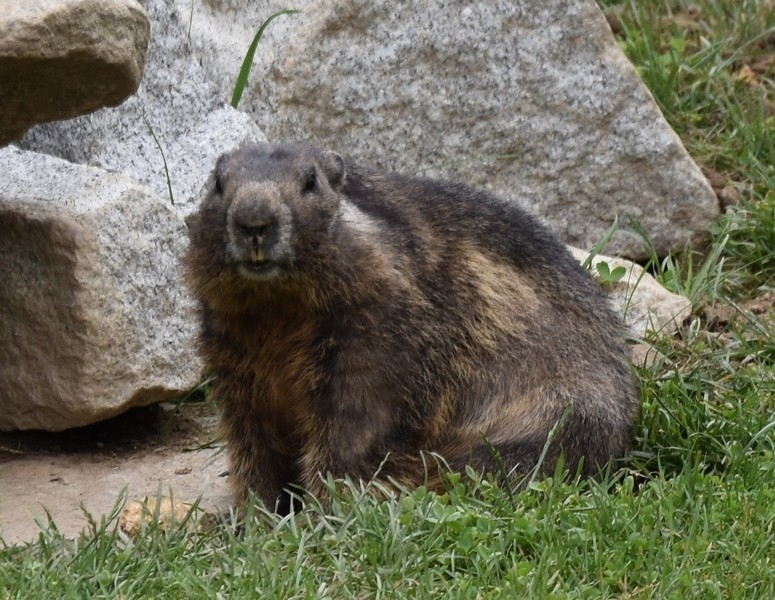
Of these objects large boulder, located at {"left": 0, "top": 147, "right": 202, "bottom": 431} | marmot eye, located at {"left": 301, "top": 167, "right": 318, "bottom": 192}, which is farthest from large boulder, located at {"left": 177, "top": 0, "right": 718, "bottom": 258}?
marmot eye, located at {"left": 301, "top": 167, "right": 318, "bottom": 192}

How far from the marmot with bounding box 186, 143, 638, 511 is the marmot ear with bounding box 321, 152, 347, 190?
1 cm

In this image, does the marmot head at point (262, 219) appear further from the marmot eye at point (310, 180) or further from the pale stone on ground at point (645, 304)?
the pale stone on ground at point (645, 304)

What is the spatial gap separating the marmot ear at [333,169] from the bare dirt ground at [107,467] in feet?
5.08

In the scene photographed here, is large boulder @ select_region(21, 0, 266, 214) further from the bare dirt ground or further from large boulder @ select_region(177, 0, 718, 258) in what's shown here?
the bare dirt ground

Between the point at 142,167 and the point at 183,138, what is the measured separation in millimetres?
340

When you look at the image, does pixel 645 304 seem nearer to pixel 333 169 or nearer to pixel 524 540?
pixel 333 169

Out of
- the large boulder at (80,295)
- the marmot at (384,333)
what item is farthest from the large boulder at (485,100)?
the marmot at (384,333)

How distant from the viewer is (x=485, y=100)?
851cm

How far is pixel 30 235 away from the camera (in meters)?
6.73

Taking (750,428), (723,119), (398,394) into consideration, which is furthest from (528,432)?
(723,119)

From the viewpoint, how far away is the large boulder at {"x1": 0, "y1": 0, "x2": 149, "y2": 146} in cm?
549

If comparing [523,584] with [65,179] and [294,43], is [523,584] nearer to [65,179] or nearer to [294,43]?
[65,179]

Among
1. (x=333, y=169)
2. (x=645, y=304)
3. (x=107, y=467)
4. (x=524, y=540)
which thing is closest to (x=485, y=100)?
(x=645, y=304)

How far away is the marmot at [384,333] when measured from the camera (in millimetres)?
5766
